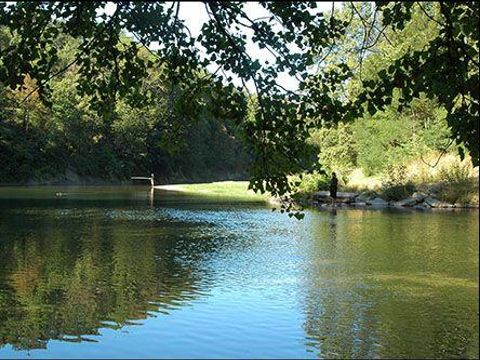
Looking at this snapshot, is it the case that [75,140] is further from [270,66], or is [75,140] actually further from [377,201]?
[270,66]

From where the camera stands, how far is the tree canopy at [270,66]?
231 inches

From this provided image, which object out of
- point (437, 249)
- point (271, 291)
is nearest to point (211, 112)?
point (271, 291)

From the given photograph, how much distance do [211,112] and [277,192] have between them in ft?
3.46

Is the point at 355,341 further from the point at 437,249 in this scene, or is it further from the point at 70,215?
the point at 70,215

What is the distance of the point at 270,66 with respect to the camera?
6.43 metres

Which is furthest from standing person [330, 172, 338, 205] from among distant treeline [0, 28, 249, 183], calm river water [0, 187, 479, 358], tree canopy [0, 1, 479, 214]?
tree canopy [0, 1, 479, 214]

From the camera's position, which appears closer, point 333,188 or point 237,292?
point 237,292

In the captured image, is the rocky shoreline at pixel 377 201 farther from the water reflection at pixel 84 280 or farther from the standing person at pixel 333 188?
the water reflection at pixel 84 280

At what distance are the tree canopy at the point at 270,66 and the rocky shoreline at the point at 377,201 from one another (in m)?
30.2

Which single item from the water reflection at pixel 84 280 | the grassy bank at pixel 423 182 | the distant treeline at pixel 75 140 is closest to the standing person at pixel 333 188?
the grassy bank at pixel 423 182

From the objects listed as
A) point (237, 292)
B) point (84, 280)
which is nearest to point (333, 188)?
point (237, 292)

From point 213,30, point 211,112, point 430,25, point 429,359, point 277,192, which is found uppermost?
point 430,25

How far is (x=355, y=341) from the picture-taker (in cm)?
899

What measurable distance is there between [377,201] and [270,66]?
3331 cm
